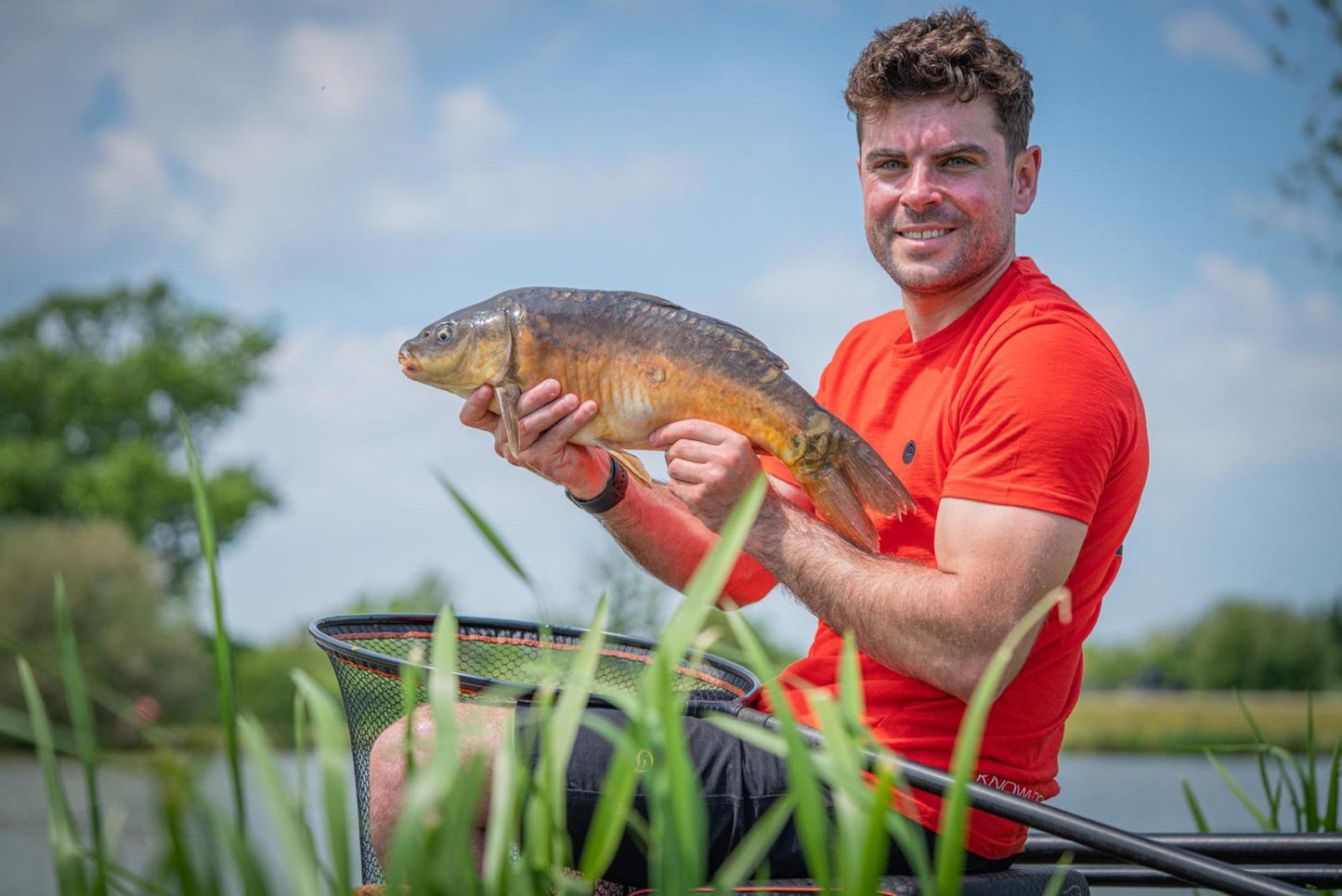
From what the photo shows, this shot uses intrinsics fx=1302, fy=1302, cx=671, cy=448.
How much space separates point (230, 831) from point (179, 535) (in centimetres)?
4092

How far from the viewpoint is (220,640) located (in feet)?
4.47

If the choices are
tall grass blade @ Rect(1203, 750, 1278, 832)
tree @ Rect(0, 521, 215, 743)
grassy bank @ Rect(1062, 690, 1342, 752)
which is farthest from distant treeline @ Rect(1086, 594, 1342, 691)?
tall grass blade @ Rect(1203, 750, 1278, 832)

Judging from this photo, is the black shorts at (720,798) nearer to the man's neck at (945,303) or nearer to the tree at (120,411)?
the man's neck at (945,303)

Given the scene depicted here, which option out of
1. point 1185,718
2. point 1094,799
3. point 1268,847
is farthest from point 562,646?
point 1185,718

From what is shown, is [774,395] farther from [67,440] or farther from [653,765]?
[67,440]

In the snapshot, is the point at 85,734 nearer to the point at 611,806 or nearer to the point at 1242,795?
the point at 611,806

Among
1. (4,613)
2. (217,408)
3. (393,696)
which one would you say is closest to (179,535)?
(217,408)

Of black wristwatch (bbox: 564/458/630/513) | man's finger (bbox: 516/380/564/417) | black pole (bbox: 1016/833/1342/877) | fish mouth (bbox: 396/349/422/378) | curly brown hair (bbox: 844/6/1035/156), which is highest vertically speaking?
curly brown hair (bbox: 844/6/1035/156)

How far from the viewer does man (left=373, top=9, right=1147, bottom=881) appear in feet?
8.41

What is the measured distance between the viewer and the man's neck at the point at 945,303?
123 inches

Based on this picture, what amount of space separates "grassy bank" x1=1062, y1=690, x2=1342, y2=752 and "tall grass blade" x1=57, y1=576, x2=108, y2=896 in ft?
84.2

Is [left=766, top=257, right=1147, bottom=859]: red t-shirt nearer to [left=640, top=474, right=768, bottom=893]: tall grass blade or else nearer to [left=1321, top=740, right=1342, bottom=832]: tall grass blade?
[left=1321, top=740, right=1342, bottom=832]: tall grass blade

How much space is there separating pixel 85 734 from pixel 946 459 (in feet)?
6.56

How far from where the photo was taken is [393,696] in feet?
8.70
